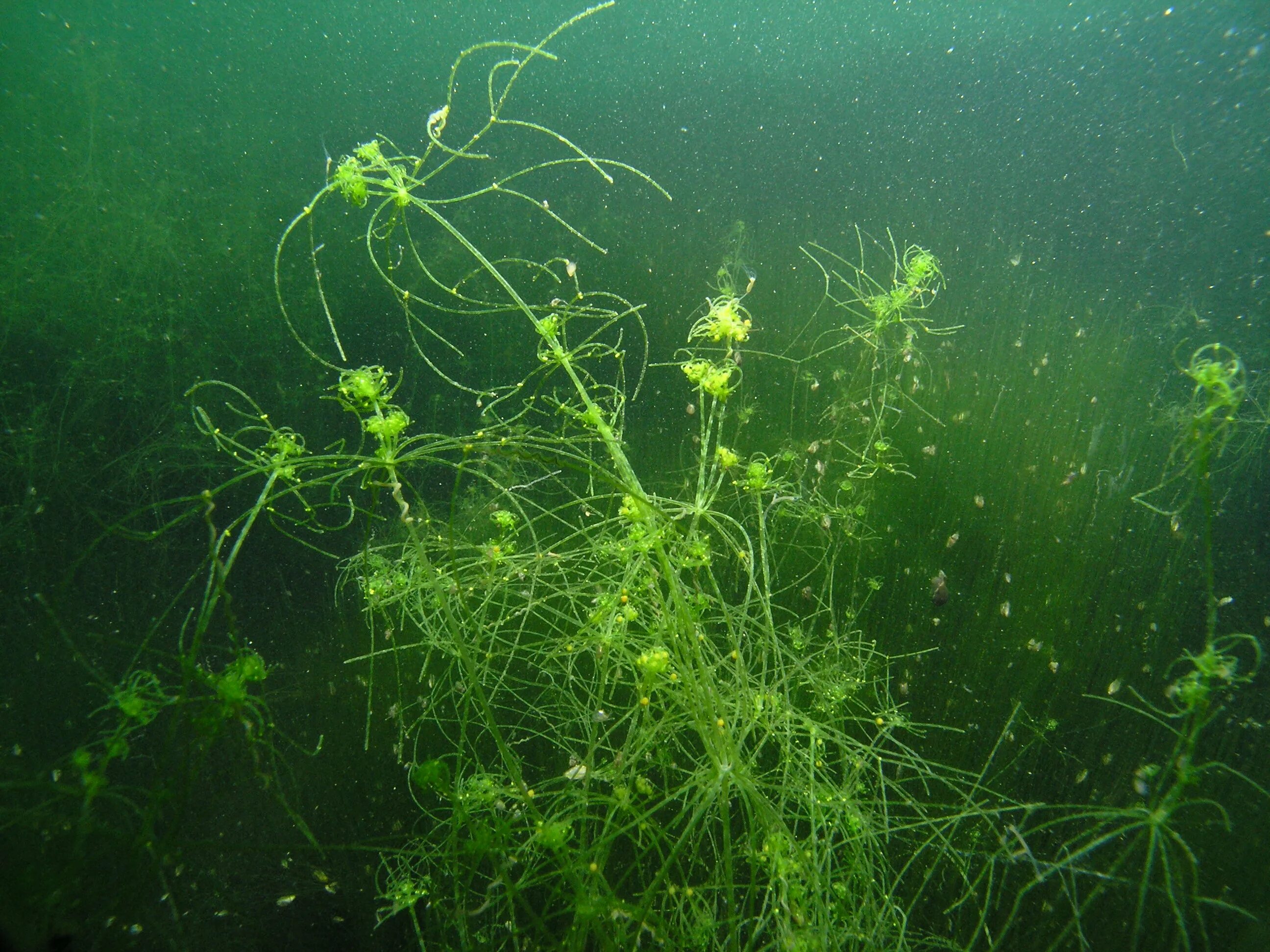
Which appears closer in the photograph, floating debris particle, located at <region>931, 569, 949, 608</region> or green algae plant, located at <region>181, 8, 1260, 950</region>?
green algae plant, located at <region>181, 8, 1260, 950</region>

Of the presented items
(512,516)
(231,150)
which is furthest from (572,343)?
(231,150)

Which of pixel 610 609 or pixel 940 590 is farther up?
pixel 610 609

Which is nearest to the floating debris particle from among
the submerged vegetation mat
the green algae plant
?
the submerged vegetation mat

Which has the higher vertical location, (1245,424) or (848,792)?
(1245,424)

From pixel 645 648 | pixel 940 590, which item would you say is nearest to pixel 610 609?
pixel 645 648

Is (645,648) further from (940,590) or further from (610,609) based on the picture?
(940,590)

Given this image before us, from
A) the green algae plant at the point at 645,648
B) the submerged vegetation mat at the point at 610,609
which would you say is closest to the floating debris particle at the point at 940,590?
the submerged vegetation mat at the point at 610,609

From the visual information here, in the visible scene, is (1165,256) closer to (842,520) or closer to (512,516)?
(842,520)

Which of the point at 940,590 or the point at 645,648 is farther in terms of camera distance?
the point at 940,590

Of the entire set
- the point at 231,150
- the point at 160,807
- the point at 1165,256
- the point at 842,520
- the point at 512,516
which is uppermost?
the point at 231,150

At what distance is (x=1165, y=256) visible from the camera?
63.1 inches

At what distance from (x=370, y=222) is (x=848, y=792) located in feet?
5.60

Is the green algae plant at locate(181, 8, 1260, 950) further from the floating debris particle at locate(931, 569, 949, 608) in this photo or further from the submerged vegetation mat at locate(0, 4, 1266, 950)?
the floating debris particle at locate(931, 569, 949, 608)

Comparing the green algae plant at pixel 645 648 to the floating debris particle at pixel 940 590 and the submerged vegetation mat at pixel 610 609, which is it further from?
the floating debris particle at pixel 940 590
